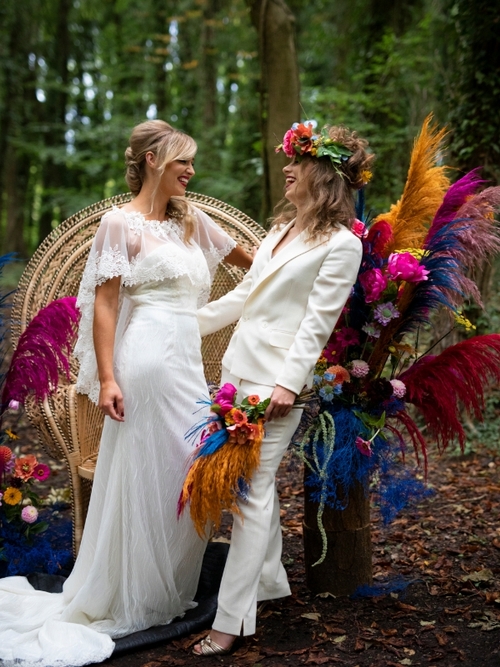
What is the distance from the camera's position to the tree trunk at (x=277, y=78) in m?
4.89

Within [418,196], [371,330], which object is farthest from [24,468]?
[418,196]

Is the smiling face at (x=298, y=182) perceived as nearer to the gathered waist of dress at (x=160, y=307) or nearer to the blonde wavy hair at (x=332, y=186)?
the blonde wavy hair at (x=332, y=186)

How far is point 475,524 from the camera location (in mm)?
3916

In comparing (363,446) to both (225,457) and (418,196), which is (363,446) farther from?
(418,196)

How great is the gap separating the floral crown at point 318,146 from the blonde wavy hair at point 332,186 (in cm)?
2

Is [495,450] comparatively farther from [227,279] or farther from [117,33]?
[117,33]

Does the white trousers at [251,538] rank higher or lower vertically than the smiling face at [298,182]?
lower

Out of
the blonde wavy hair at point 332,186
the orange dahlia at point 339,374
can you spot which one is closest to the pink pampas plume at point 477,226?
the blonde wavy hair at point 332,186

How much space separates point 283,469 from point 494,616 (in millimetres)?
2271

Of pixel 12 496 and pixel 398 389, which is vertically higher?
pixel 398 389

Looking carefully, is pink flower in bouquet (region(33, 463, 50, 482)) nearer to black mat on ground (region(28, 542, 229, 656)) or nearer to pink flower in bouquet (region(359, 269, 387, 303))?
black mat on ground (region(28, 542, 229, 656))

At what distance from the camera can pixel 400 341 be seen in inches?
120

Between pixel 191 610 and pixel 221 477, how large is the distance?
2.61ft

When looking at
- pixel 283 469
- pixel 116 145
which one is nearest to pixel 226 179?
pixel 116 145
